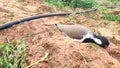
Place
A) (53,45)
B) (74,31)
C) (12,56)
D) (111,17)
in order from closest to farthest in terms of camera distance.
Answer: (12,56)
(53,45)
(74,31)
(111,17)

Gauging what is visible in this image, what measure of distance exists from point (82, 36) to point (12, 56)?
64.7 inches

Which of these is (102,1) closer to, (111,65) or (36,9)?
(36,9)

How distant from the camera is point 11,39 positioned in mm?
4527

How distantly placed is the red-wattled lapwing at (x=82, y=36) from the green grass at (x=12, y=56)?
122 centimetres

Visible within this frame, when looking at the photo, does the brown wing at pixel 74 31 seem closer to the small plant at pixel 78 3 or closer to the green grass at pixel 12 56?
the green grass at pixel 12 56

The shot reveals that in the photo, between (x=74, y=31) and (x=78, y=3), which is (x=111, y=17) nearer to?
(x=78, y=3)

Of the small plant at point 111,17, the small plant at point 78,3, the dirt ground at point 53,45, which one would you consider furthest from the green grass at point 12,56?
the small plant at point 78,3

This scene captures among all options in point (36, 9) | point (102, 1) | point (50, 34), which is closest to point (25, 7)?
point (36, 9)

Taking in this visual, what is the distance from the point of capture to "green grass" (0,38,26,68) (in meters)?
3.74

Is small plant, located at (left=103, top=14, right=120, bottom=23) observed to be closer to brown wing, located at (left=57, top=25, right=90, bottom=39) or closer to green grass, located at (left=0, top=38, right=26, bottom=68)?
brown wing, located at (left=57, top=25, right=90, bottom=39)

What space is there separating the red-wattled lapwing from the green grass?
4.00 feet

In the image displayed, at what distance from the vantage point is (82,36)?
5.11m

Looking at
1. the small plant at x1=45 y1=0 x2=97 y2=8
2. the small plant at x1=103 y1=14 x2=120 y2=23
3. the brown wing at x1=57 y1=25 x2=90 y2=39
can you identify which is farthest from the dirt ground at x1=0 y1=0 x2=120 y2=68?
the small plant at x1=45 y1=0 x2=97 y2=8

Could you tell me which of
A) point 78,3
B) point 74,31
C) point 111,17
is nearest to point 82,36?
point 74,31
